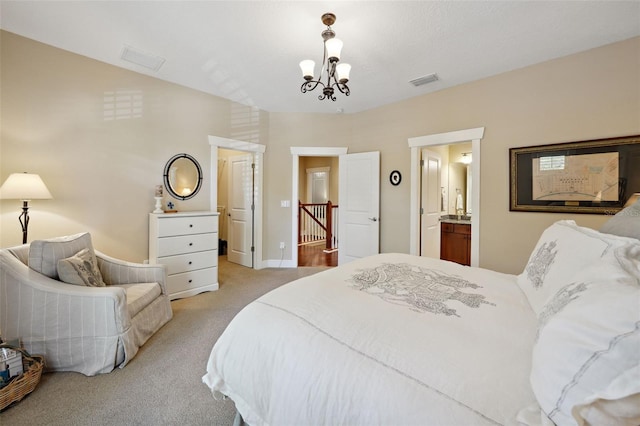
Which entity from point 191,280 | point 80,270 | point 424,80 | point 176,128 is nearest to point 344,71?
point 424,80

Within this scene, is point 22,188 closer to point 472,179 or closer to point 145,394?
point 145,394

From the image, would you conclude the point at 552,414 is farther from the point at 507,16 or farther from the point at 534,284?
the point at 507,16

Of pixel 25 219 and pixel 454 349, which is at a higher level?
pixel 25 219

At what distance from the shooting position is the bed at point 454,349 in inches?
24.2

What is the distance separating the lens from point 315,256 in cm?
579

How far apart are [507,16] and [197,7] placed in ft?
8.31

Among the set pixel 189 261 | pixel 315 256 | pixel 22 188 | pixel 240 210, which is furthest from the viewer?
pixel 315 256

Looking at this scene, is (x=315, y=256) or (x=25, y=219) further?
(x=315, y=256)

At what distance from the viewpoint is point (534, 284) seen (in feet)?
4.46

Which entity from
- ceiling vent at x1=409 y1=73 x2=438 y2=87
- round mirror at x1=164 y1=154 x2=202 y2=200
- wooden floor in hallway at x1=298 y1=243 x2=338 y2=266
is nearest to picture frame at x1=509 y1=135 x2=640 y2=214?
ceiling vent at x1=409 y1=73 x2=438 y2=87

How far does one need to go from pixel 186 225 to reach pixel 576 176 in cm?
436

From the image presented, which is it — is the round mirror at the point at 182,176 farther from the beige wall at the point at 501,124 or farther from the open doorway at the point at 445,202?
the open doorway at the point at 445,202

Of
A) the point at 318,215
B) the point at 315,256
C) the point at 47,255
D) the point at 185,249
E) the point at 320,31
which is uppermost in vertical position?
the point at 320,31

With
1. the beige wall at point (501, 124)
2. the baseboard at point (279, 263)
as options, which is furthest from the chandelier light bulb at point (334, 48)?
the baseboard at point (279, 263)
